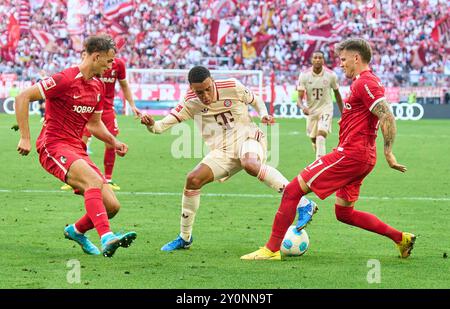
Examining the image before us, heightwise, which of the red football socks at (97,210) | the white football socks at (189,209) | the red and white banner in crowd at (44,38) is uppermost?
the red football socks at (97,210)

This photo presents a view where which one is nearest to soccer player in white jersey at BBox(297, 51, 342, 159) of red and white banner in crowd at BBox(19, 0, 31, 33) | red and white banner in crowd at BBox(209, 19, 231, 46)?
red and white banner in crowd at BBox(209, 19, 231, 46)

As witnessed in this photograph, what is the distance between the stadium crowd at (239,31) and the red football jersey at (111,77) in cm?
2715

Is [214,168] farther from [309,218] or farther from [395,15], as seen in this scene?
[395,15]

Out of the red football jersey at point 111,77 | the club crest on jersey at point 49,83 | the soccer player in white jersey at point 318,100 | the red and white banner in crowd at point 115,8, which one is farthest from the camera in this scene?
the red and white banner in crowd at point 115,8

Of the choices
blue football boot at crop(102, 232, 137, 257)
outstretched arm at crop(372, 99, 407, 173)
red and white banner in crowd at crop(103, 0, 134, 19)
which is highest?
outstretched arm at crop(372, 99, 407, 173)

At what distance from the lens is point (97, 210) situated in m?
8.51

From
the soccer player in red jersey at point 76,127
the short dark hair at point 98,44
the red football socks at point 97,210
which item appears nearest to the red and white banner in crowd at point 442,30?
the soccer player in red jersey at point 76,127

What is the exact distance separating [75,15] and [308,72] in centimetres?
2841

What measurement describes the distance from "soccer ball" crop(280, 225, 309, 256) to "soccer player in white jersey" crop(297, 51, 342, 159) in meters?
10.3

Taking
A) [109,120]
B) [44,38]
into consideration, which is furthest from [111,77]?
[44,38]

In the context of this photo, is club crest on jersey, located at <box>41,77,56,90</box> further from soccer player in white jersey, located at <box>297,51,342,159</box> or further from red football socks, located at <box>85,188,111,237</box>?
soccer player in white jersey, located at <box>297,51,342,159</box>

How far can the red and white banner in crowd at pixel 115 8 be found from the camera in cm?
4650

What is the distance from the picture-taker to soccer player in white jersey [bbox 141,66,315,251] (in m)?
9.68

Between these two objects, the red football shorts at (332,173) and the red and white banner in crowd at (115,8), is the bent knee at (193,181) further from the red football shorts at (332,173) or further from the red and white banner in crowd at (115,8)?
the red and white banner in crowd at (115,8)
